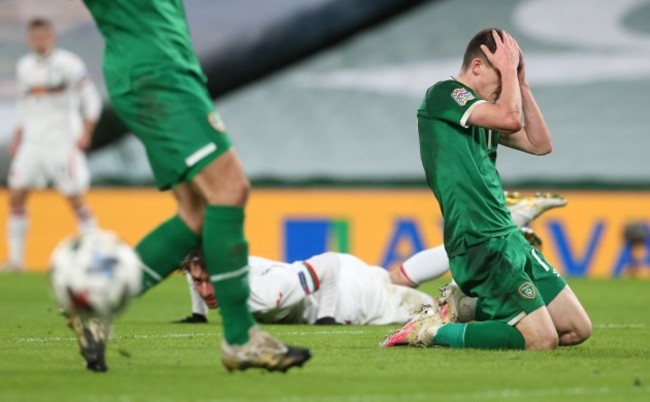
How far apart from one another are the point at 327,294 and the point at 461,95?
218 centimetres

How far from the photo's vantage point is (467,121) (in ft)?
18.5

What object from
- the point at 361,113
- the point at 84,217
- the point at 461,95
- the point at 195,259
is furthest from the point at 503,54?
the point at 361,113

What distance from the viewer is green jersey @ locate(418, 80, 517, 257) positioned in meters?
5.75

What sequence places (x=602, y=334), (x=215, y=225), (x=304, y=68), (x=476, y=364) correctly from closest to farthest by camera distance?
(x=215, y=225)
(x=476, y=364)
(x=602, y=334)
(x=304, y=68)

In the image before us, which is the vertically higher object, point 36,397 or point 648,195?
point 36,397

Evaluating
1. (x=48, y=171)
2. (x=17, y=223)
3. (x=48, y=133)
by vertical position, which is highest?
(x=48, y=133)

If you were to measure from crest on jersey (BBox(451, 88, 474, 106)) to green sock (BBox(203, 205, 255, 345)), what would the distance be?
1445 mm

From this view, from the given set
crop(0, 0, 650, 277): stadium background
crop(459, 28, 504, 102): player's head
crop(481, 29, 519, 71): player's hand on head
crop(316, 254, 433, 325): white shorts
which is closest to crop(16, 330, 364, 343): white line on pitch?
crop(316, 254, 433, 325): white shorts

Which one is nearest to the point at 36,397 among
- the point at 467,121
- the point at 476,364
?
the point at 476,364

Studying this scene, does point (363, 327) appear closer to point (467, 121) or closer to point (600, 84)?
point (467, 121)

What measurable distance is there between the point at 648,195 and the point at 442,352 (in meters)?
8.89

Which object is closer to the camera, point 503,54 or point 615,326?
point 503,54

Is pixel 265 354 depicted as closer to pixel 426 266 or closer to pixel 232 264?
pixel 232 264

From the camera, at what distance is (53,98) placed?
44.3ft
